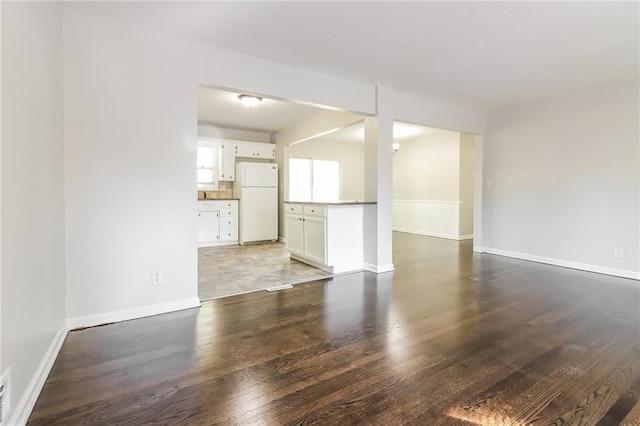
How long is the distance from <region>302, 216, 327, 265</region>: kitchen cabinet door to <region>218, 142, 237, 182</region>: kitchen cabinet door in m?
2.76

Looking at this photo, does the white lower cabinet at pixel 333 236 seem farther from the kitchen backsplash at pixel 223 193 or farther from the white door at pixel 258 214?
the kitchen backsplash at pixel 223 193

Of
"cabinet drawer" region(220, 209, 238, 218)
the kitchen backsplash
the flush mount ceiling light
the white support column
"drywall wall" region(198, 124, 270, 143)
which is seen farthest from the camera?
the kitchen backsplash

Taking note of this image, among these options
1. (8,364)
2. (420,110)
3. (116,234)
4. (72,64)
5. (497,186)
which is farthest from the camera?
(497,186)

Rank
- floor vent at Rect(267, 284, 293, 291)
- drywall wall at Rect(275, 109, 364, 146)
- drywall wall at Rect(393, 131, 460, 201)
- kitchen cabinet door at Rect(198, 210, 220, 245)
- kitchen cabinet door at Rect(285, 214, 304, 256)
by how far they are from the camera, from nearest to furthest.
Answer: floor vent at Rect(267, 284, 293, 291) < kitchen cabinet door at Rect(285, 214, 304, 256) < drywall wall at Rect(275, 109, 364, 146) < kitchen cabinet door at Rect(198, 210, 220, 245) < drywall wall at Rect(393, 131, 460, 201)

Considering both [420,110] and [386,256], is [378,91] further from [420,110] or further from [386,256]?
[386,256]

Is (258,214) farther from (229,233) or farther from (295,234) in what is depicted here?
(295,234)

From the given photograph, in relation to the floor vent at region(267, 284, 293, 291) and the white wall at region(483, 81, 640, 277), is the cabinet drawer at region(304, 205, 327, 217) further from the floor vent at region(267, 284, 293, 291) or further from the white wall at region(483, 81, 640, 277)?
the white wall at region(483, 81, 640, 277)

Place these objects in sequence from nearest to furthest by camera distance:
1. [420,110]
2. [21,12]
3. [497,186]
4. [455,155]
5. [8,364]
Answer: [8,364]
[21,12]
[420,110]
[497,186]
[455,155]

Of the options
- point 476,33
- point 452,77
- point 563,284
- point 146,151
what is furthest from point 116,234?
point 563,284

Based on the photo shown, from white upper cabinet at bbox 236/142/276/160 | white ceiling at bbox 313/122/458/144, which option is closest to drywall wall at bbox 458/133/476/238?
white ceiling at bbox 313/122/458/144

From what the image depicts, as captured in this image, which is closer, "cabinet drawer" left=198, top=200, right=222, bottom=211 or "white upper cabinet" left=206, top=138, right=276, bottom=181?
"cabinet drawer" left=198, top=200, right=222, bottom=211

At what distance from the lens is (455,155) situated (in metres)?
6.91

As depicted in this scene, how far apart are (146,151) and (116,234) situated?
702 millimetres

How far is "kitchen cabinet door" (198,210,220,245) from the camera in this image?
604cm
